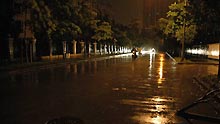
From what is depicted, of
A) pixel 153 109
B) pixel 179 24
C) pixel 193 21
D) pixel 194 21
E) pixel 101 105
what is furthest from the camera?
pixel 179 24

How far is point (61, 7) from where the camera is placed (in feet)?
132

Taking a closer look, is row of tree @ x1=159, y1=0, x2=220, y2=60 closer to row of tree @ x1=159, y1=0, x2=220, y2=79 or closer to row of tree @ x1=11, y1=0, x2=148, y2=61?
row of tree @ x1=159, y1=0, x2=220, y2=79

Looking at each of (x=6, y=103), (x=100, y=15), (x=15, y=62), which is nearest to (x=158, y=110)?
(x=6, y=103)

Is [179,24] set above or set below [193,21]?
above

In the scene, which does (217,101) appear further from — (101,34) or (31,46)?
(101,34)

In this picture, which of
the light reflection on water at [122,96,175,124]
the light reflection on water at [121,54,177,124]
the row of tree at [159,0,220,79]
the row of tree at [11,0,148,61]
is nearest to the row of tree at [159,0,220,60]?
the row of tree at [159,0,220,79]

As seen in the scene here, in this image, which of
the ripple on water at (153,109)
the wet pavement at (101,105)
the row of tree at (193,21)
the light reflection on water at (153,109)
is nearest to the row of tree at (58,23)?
the row of tree at (193,21)

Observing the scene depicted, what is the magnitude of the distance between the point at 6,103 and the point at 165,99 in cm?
594

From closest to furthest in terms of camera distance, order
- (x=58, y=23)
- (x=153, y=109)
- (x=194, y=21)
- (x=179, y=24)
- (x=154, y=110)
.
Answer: (x=154, y=110)
(x=153, y=109)
(x=194, y=21)
(x=58, y=23)
(x=179, y=24)

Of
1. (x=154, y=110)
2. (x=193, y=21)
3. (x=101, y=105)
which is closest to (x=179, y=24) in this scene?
(x=193, y=21)

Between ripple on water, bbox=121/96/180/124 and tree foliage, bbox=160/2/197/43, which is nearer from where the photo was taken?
ripple on water, bbox=121/96/180/124

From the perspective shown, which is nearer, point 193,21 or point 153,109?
point 153,109

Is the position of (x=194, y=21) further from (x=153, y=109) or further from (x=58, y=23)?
(x=58, y=23)

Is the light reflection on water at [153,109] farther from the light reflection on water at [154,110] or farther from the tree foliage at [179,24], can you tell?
the tree foliage at [179,24]
